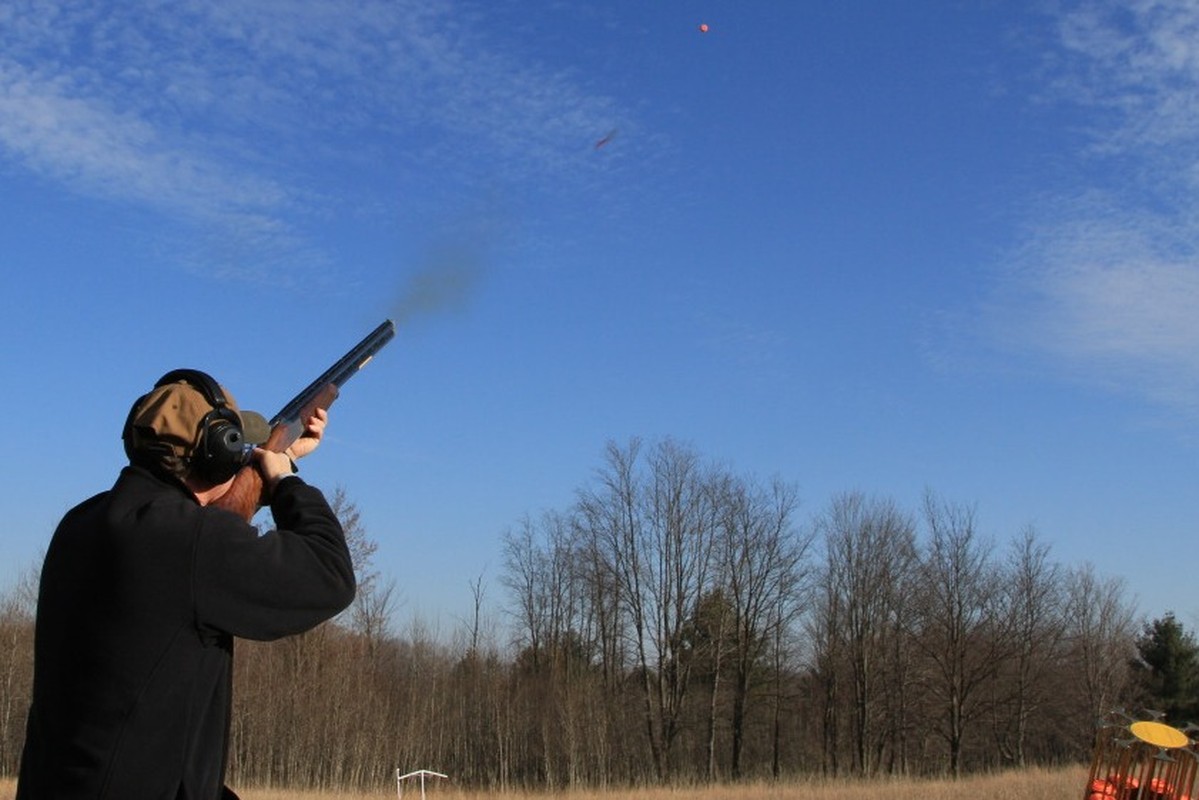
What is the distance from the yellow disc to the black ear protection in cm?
911

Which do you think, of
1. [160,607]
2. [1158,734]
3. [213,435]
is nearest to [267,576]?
[160,607]

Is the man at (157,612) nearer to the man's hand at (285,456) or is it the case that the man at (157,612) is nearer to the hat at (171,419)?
the hat at (171,419)

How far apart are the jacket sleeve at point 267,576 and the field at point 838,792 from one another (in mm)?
22972

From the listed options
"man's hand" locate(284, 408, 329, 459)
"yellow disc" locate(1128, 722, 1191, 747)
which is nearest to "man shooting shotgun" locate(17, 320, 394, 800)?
"man's hand" locate(284, 408, 329, 459)

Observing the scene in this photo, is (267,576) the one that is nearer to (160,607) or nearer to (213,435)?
(160,607)

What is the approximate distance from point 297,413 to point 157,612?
3.43ft

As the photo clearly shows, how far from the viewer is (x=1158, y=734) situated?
954 centimetres

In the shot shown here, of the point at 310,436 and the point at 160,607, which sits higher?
the point at 310,436

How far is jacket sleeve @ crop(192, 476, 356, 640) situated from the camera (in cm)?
236

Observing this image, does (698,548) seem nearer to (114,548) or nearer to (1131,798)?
(1131,798)

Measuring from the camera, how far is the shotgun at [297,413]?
9.10ft

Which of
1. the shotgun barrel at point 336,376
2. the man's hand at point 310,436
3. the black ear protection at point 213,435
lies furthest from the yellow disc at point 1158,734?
the black ear protection at point 213,435

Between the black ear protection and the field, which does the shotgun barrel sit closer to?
the black ear protection

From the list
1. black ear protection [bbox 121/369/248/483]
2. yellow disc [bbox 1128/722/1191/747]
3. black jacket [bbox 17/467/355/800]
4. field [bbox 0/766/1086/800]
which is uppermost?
black ear protection [bbox 121/369/248/483]
